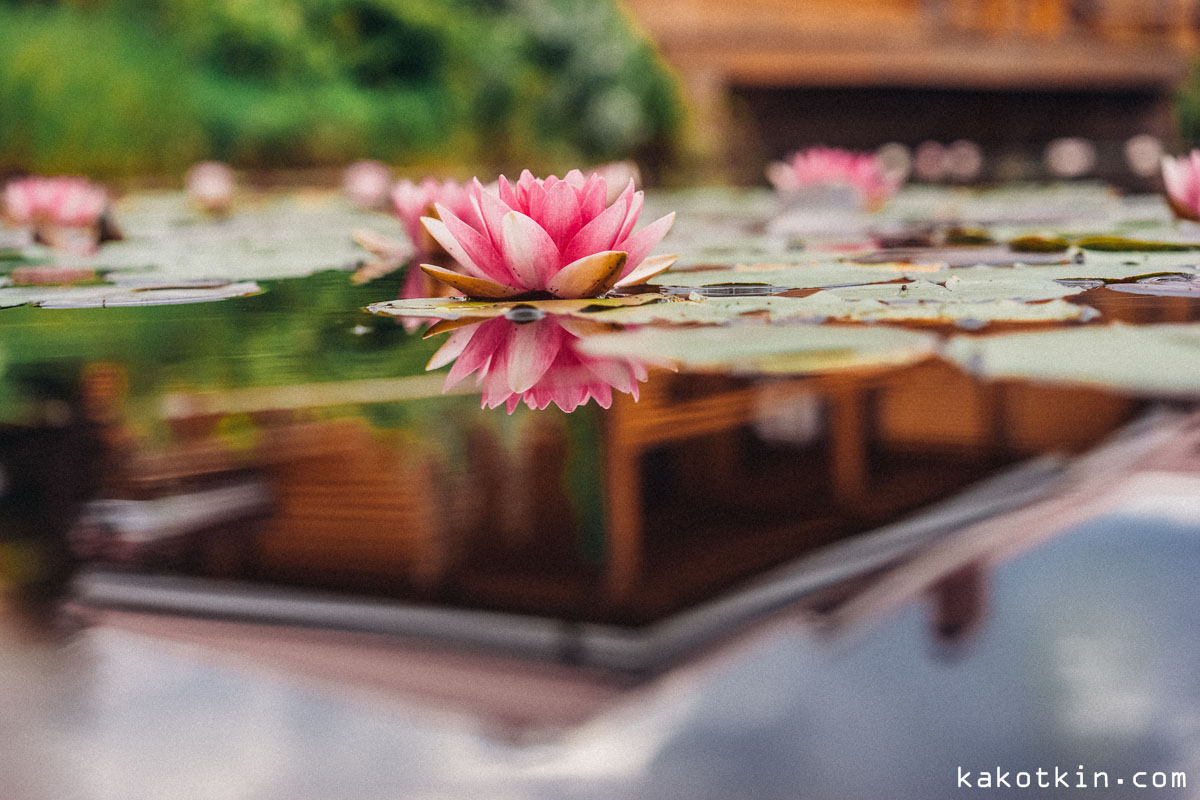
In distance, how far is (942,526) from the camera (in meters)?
0.59

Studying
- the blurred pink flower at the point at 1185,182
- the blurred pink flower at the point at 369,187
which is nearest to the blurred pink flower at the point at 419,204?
the blurred pink flower at the point at 1185,182

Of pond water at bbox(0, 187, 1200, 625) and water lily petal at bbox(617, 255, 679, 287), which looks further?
water lily petal at bbox(617, 255, 679, 287)

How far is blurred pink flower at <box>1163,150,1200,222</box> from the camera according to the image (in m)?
1.91

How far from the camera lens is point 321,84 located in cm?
573

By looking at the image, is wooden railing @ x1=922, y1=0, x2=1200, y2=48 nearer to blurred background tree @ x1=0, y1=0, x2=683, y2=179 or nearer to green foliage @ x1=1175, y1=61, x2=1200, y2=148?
green foliage @ x1=1175, y1=61, x2=1200, y2=148

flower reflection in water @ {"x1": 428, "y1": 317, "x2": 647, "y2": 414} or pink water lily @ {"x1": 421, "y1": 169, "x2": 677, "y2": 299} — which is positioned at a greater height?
pink water lily @ {"x1": 421, "y1": 169, "x2": 677, "y2": 299}

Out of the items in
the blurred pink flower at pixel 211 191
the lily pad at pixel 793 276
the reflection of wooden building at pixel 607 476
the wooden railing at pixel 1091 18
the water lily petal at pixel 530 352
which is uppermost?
the wooden railing at pixel 1091 18

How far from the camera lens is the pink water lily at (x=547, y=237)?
4.11ft

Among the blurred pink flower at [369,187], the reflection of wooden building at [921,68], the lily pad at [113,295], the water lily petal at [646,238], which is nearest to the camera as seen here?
the water lily petal at [646,238]

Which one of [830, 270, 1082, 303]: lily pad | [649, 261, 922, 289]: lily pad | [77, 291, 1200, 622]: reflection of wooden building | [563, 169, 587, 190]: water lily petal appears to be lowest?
[77, 291, 1200, 622]: reflection of wooden building

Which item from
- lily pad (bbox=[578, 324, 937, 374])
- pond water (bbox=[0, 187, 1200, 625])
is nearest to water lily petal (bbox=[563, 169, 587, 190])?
pond water (bbox=[0, 187, 1200, 625])

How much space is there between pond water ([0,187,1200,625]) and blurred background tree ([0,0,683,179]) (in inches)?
148

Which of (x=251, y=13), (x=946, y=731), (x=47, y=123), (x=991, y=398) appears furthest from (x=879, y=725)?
(x=251, y=13)

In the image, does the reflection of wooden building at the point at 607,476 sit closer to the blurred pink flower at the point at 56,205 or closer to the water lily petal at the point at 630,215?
the water lily petal at the point at 630,215
